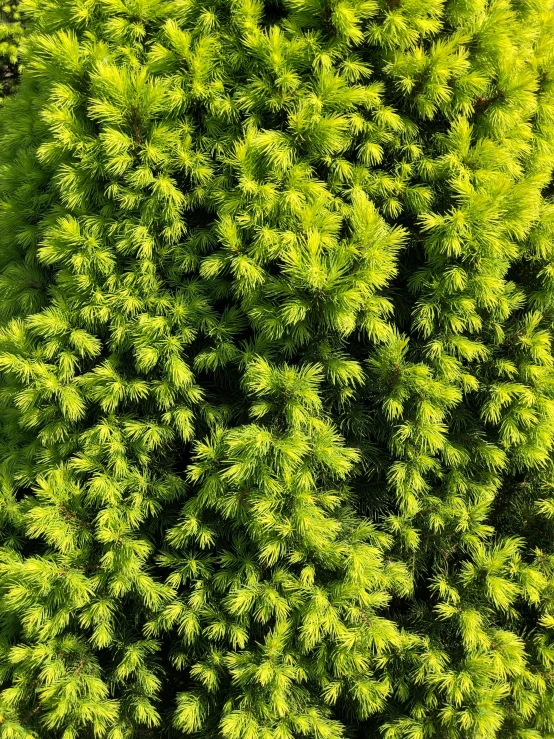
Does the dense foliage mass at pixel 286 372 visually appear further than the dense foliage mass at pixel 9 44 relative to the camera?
No

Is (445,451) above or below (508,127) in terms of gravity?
below

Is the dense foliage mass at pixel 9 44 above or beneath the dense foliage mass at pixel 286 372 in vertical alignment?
beneath

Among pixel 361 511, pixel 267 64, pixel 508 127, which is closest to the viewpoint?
pixel 267 64

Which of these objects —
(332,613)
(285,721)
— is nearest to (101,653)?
(285,721)

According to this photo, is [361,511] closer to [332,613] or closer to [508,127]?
[332,613]

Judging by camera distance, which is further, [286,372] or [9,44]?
[9,44]

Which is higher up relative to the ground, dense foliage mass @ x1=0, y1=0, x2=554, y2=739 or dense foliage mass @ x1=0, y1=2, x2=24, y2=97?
dense foliage mass @ x1=0, y1=0, x2=554, y2=739

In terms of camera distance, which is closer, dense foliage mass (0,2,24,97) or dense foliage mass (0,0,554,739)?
dense foliage mass (0,0,554,739)

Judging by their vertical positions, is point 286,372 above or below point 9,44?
above
